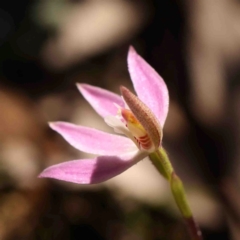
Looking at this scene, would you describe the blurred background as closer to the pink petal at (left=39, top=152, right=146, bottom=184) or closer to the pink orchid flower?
the pink orchid flower

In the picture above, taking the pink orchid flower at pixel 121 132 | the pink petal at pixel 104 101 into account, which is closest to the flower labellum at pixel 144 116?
the pink orchid flower at pixel 121 132

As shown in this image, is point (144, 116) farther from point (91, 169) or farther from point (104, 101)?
point (104, 101)

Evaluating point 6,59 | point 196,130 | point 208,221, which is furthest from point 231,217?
point 6,59

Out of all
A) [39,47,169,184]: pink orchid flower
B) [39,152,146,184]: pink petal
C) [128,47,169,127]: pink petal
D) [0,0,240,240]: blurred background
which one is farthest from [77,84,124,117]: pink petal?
[0,0,240,240]: blurred background

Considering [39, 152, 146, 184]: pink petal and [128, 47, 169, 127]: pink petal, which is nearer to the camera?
[39, 152, 146, 184]: pink petal

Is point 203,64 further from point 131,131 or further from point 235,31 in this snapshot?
point 131,131

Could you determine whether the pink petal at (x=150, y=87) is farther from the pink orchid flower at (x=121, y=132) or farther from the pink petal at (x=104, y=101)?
the pink petal at (x=104, y=101)
